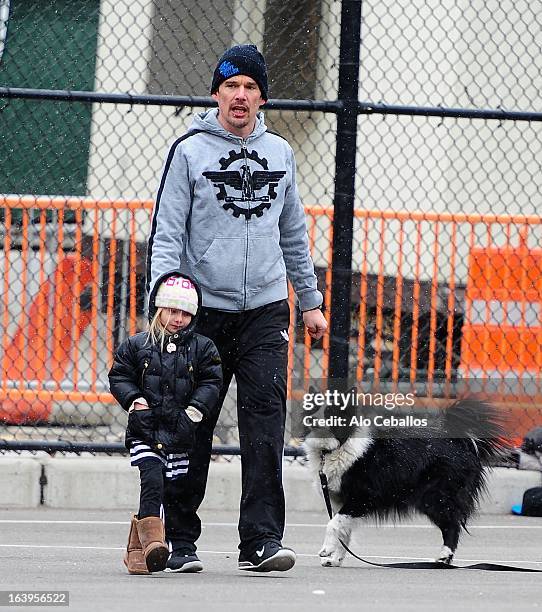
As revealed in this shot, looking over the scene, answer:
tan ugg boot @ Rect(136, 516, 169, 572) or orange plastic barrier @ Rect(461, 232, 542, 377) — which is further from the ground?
orange plastic barrier @ Rect(461, 232, 542, 377)

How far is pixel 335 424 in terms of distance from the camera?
6.74 m

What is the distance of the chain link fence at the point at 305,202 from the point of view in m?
8.88

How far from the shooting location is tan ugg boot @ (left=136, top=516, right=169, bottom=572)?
5477 millimetres

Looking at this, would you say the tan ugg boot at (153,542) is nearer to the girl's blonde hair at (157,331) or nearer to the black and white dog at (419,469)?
the girl's blonde hair at (157,331)

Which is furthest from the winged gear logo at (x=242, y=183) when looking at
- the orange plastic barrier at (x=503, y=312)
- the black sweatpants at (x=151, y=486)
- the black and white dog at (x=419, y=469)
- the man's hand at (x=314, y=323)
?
the orange plastic barrier at (x=503, y=312)

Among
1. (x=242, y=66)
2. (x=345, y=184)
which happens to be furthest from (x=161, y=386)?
(x=345, y=184)

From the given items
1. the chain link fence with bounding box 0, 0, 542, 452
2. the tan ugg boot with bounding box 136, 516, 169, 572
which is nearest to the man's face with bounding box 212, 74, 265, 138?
the tan ugg boot with bounding box 136, 516, 169, 572

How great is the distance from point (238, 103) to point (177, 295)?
80 centimetres

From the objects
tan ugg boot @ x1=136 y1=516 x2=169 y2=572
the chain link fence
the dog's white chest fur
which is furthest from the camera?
the chain link fence

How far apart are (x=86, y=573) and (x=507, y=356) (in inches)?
167

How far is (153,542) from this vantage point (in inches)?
216

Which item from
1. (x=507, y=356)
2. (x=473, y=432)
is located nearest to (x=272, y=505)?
(x=473, y=432)

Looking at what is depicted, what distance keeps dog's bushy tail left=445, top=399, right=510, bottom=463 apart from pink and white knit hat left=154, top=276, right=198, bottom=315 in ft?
5.56

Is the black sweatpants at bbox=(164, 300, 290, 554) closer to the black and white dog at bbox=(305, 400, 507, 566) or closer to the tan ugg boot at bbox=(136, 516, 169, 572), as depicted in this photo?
the tan ugg boot at bbox=(136, 516, 169, 572)
